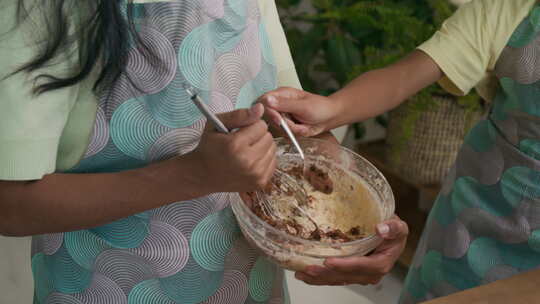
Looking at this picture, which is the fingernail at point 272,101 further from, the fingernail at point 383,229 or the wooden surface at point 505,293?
the wooden surface at point 505,293

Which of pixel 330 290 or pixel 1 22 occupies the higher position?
pixel 1 22

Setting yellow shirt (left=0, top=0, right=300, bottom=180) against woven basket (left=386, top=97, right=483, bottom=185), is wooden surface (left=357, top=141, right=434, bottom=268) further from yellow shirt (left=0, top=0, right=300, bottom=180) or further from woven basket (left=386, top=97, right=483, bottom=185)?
yellow shirt (left=0, top=0, right=300, bottom=180)

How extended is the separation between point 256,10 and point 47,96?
35 centimetres

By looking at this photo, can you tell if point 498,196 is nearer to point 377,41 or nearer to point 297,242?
point 297,242

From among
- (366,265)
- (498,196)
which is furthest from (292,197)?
(498,196)

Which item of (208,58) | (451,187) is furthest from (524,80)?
(208,58)

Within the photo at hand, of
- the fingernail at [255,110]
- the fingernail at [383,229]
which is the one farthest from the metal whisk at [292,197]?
the fingernail at [255,110]

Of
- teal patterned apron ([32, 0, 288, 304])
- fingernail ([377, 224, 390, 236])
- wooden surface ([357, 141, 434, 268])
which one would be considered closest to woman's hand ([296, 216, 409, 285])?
fingernail ([377, 224, 390, 236])

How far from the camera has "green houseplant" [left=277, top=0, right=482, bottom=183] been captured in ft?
6.66

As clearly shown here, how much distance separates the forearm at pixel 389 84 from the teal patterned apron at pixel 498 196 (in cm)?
14

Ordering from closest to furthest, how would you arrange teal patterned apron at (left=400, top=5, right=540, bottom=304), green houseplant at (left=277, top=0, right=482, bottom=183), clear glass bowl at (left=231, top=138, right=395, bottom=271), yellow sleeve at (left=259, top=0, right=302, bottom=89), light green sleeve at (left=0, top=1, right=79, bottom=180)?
1. light green sleeve at (left=0, top=1, right=79, bottom=180)
2. clear glass bowl at (left=231, top=138, right=395, bottom=271)
3. yellow sleeve at (left=259, top=0, right=302, bottom=89)
4. teal patterned apron at (left=400, top=5, right=540, bottom=304)
5. green houseplant at (left=277, top=0, right=482, bottom=183)

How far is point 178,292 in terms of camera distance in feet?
2.89

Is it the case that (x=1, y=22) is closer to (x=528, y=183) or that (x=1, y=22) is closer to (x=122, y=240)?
(x=122, y=240)

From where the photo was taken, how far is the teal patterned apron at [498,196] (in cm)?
109
